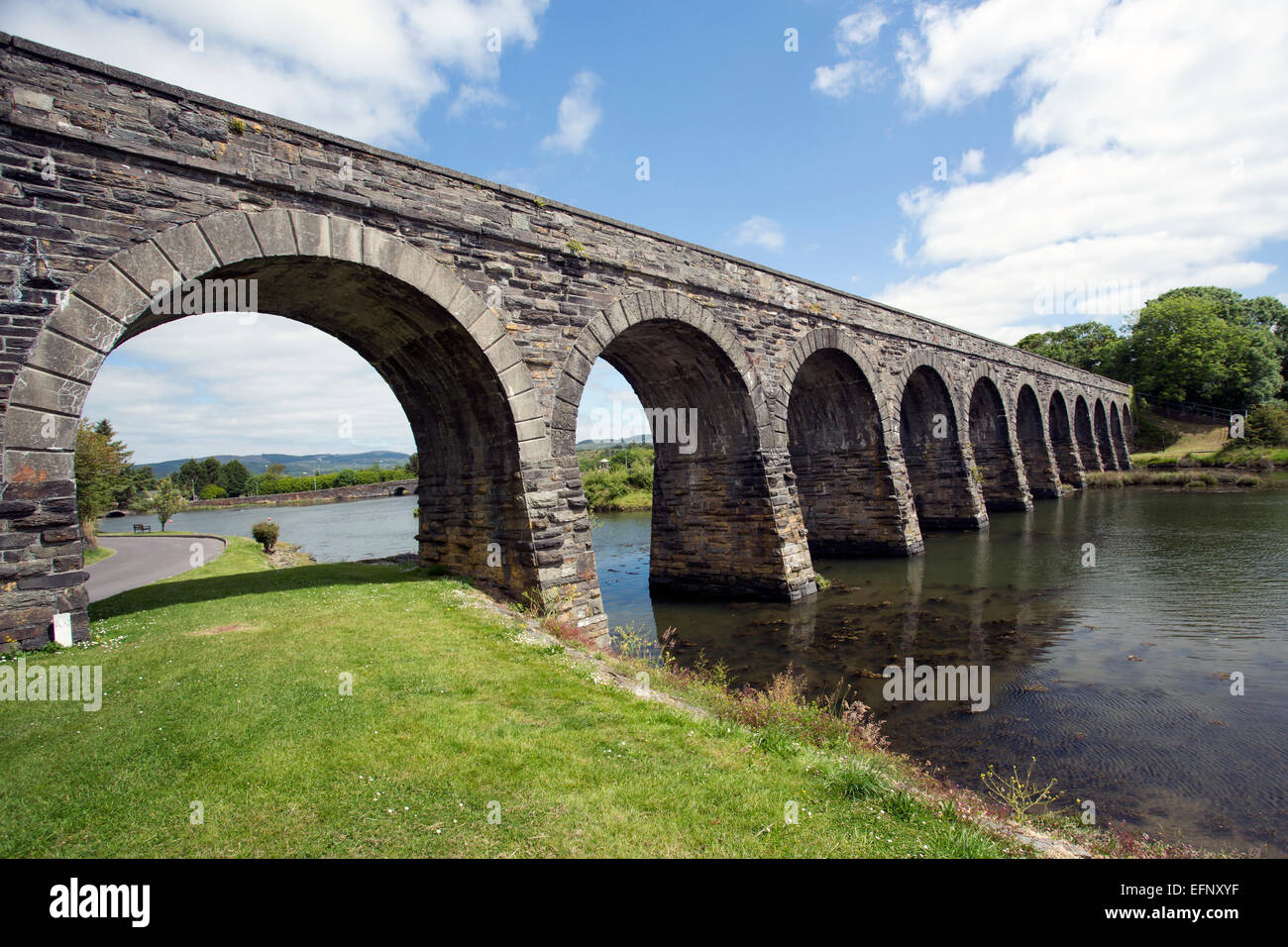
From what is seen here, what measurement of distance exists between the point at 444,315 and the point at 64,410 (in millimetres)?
4353

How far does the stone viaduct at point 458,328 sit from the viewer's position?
6.32m

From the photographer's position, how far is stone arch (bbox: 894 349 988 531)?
71.1 feet

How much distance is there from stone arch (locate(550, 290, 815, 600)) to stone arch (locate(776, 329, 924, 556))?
11.9ft

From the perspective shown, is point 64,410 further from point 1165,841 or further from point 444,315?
point 1165,841

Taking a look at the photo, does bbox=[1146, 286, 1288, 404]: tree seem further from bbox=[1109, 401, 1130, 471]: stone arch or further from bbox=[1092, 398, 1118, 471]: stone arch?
bbox=[1092, 398, 1118, 471]: stone arch

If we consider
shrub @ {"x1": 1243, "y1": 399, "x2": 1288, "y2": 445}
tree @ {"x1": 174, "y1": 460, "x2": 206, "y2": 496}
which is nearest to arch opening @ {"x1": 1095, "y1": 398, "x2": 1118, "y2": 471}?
shrub @ {"x1": 1243, "y1": 399, "x2": 1288, "y2": 445}

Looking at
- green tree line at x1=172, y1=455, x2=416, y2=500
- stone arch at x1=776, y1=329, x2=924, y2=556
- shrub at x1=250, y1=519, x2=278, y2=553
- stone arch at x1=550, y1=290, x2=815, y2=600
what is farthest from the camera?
green tree line at x1=172, y1=455, x2=416, y2=500

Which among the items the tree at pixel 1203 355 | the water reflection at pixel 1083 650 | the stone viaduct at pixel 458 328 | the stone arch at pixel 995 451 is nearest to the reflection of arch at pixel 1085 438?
the stone arch at pixel 995 451

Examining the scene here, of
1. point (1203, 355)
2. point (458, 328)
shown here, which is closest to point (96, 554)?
point (458, 328)

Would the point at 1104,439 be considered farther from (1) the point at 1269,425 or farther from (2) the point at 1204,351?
(2) the point at 1204,351

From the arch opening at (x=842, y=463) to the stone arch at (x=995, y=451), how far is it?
10828 millimetres

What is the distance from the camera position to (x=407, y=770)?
408 cm

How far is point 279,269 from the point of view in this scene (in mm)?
8258
